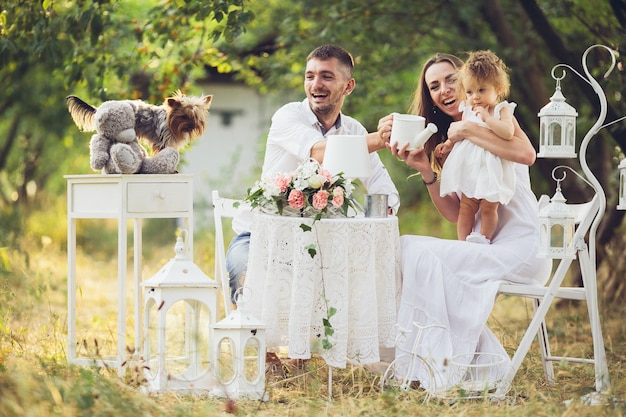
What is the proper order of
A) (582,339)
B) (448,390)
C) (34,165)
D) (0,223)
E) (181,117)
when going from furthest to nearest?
1. (34,165)
2. (0,223)
3. (582,339)
4. (181,117)
5. (448,390)

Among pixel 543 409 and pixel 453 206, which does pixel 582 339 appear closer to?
pixel 453 206

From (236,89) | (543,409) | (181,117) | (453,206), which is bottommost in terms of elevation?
(543,409)

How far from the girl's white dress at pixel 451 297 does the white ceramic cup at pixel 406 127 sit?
52 cm

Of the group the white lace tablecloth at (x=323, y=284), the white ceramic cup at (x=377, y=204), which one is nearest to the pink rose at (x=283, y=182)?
the white lace tablecloth at (x=323, y=284)

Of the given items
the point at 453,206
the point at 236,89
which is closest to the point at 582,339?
the point at 453,206

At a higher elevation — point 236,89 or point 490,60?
point 236,89

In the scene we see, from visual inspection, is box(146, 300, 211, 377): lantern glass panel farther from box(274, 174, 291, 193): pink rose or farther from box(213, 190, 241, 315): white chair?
box(274, 174, 291, 193): pink rose

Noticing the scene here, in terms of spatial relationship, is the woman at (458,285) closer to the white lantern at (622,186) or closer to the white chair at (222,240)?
the white lantern at (622,186)

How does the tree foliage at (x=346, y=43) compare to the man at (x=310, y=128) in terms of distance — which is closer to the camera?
the man at (x=310, y=128)

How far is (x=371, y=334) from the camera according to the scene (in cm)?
459

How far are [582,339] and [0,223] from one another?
8.11 metres

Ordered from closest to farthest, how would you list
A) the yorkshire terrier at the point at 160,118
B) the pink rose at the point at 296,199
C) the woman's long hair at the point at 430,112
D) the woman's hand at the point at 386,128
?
the pink rose at the point at 296,199, the woman's hand at the point at 386,128, the yorkshire terrier at the point at 160,118, the woman's long hair at the point at 430,112

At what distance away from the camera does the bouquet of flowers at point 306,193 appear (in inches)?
178

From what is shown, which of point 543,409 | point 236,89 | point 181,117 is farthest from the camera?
point 236,89
